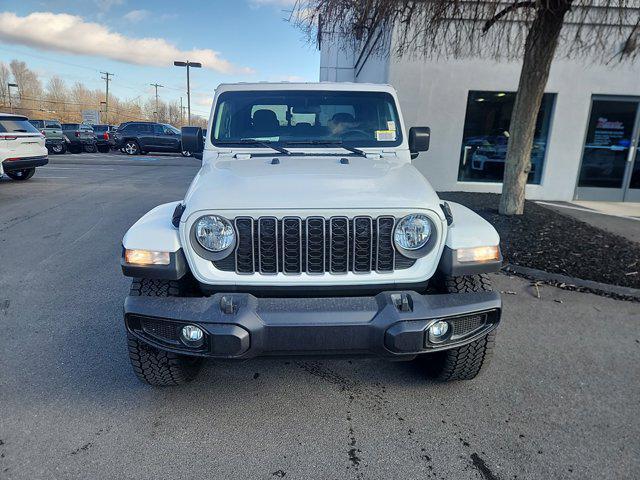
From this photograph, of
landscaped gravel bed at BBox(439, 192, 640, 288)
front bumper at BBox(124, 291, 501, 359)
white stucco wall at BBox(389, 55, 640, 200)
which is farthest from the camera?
white stucco wall at BBox(389, 55, 640, 200)

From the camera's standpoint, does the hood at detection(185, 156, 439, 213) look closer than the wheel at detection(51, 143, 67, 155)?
Yes

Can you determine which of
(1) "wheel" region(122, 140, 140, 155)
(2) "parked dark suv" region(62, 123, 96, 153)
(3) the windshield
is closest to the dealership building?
(3) the windshield

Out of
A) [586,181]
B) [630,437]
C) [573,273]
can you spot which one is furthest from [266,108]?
[586,181]

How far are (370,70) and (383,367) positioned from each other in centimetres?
1195

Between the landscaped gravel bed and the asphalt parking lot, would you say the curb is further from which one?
the asphalt parking lot

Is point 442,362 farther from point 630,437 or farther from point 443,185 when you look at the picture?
point 443,185

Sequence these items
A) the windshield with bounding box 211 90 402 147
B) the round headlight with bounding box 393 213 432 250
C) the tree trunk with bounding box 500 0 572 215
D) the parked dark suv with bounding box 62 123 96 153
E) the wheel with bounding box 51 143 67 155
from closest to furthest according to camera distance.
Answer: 1. the round headlight with bounding box 393 213 432 250
2. the windshield with bounding box 211 90 402 147
3. the tree trunk with bounding box 500 0 572 215
4. the wheel with bounding box 51 143 67 155
5. the parked dark suv with bounding box 62 123 96 153

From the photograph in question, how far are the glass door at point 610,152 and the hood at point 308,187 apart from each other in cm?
961

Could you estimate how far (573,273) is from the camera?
494 cm

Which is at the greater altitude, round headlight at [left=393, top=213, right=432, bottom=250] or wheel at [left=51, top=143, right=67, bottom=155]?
round headlight at [left=393, top=213, right=432, bottom=250]

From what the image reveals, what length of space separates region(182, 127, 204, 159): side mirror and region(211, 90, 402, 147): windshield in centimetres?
26

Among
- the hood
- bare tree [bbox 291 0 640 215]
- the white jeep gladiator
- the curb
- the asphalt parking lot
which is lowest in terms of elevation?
the asphalt parking lot

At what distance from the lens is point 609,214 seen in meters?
8.78

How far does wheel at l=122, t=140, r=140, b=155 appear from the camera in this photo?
85.3ft
